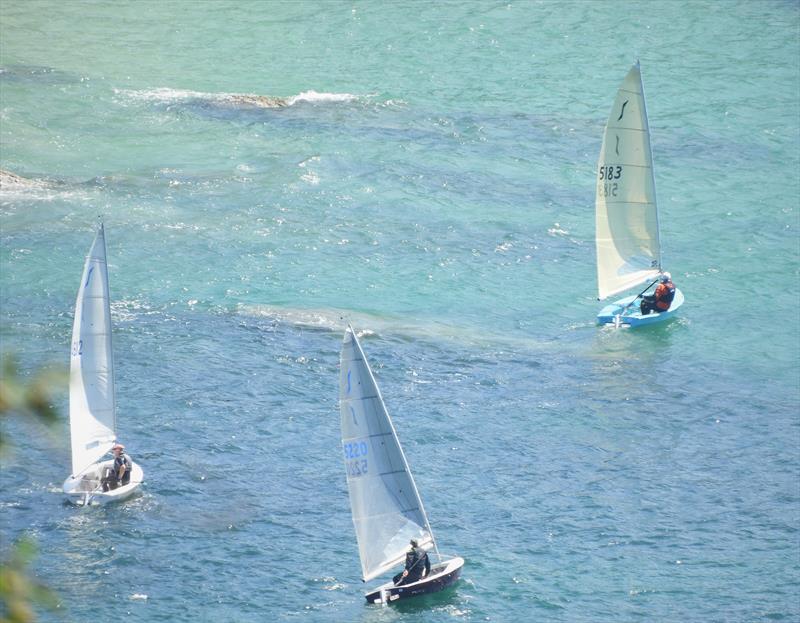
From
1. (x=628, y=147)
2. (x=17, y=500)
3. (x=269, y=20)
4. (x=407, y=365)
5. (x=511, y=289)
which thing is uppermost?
(x=269, y=20)

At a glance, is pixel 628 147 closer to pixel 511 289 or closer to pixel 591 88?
pixel 511 289

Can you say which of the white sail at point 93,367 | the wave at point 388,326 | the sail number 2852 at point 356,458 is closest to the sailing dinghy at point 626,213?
the wave at point 388,326

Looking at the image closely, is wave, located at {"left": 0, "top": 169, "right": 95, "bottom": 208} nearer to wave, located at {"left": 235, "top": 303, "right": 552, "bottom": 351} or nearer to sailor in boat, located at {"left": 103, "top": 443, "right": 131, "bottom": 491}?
wave, located at {"left": 235, "top": 303, "right": 552, "bottom": 351}

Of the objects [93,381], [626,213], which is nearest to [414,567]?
[93,381]

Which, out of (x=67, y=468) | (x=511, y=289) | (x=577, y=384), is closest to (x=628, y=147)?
(x=511, y=289)

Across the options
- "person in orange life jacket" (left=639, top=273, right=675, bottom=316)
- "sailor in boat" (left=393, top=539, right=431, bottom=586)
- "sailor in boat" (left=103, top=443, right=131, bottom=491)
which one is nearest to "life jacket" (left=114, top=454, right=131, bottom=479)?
"sailor in boat" (left=103, top=443, right=131, bottom=491)

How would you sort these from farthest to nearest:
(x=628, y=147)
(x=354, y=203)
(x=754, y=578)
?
(x=354, y=203), (x=628, y=147), (x=754, y=578)
